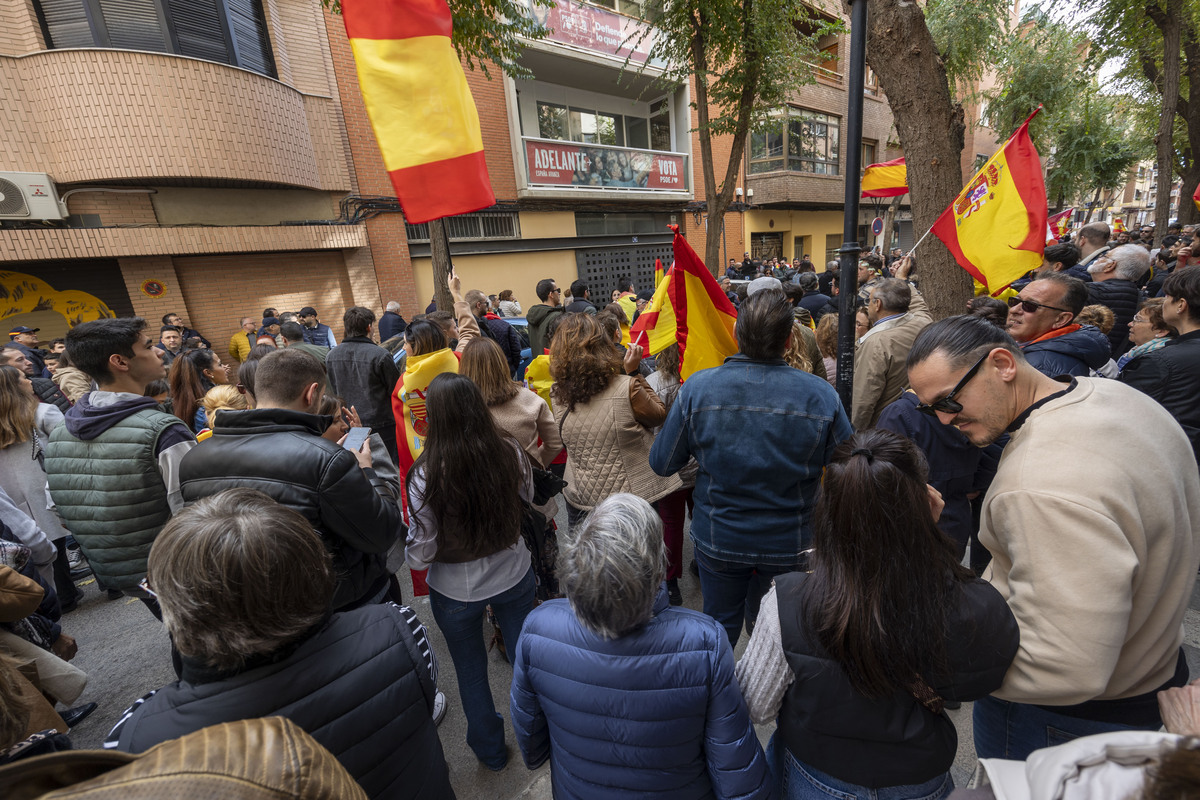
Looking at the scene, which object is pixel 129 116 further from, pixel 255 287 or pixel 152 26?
pixel 255 287

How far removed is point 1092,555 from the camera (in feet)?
3.27

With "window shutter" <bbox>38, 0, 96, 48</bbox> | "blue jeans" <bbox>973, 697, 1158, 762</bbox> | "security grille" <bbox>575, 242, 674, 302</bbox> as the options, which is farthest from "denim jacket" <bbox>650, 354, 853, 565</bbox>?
"security grille" <bbox>575, 242, 674, 302</bbox>

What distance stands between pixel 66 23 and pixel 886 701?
11518mm

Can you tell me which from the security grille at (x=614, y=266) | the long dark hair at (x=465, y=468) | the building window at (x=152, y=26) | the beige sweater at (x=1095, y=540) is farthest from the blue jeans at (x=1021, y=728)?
the security grille at (x=614, y=266)

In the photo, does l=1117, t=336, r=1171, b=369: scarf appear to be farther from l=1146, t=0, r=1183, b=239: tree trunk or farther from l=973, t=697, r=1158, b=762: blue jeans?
l=1146, t=0, r=1183, b=239: tree trunk

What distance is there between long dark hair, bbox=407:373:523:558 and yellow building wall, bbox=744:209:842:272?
56.4ft

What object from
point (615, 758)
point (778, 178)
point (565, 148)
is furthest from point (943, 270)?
point (778, 178)

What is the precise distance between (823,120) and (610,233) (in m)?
10.4

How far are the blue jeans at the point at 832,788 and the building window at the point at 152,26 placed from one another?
35.1 ft

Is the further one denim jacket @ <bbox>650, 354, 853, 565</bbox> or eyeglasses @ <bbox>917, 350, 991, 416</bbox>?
denim jacket @ <bbox>650, 354, 853, 565</bbox>

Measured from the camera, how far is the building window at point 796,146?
54.5 feet

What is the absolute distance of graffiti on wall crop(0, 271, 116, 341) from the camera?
7.27 m

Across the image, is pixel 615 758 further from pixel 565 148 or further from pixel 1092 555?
pixel 565 148

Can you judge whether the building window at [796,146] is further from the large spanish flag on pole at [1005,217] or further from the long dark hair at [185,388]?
the long dark hair at [185,388]
